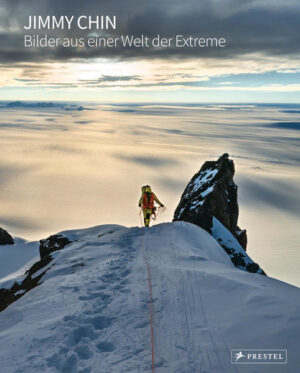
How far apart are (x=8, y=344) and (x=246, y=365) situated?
494 centimetres

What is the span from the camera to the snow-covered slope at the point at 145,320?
17.4 feet

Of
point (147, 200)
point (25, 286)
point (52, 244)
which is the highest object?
point (147, 200)

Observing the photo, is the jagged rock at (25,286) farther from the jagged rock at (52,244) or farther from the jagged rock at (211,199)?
the jagged rock at (211,199)

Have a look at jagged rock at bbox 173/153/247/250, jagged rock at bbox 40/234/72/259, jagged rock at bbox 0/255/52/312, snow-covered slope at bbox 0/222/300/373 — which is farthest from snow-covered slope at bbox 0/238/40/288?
snow-covered slope at bbox 0/222/300/373

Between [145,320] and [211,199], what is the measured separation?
Answer: 554 inches

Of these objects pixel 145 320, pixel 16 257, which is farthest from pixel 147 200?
pixel 16 257

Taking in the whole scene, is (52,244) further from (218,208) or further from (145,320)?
(145,320)

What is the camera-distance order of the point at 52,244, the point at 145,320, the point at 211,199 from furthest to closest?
the point at 211,199, the point at 52,244, the point at 145,320

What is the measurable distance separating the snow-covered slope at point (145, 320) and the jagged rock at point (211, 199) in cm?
905

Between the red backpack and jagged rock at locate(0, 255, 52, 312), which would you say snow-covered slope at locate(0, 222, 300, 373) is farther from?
the red backpack

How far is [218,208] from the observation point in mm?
20125

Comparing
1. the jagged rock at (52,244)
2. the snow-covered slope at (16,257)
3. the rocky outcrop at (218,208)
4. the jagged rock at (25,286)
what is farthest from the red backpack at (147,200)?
the snow-covered slope at (16,257)

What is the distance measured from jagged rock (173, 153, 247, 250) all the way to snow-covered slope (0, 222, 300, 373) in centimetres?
905

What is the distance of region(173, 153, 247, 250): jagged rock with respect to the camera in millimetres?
19180
